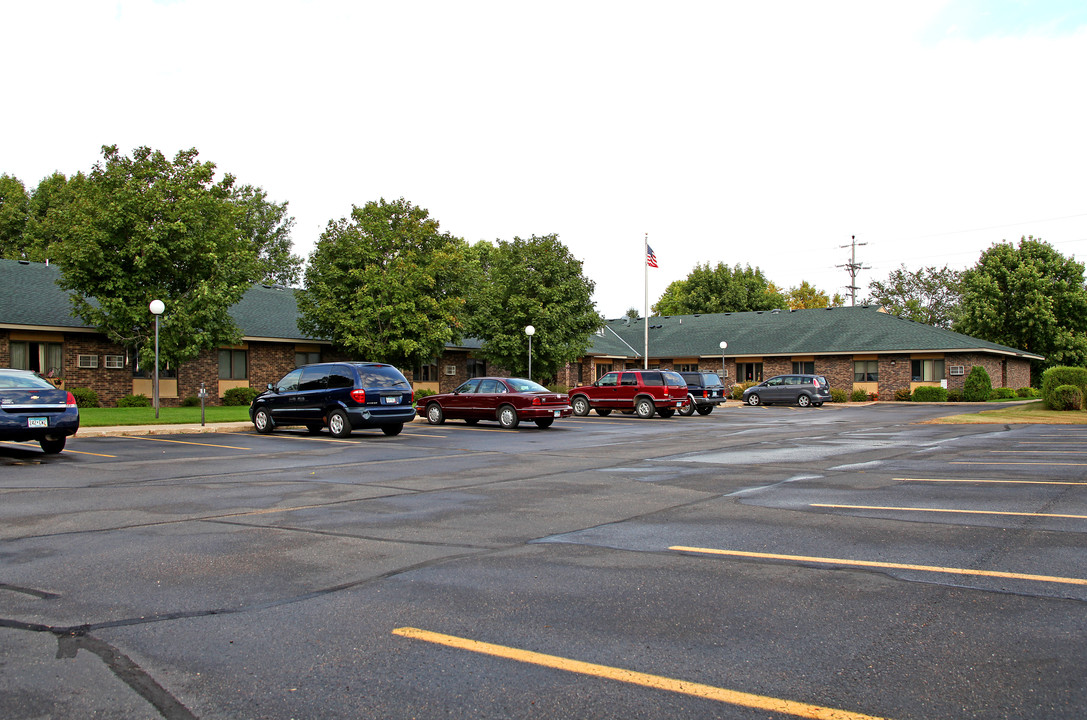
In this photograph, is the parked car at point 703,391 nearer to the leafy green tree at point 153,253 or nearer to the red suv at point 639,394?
the red suv at point 639,394

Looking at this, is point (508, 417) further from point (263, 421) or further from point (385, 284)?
point (385, 284)

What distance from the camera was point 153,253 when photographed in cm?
2686

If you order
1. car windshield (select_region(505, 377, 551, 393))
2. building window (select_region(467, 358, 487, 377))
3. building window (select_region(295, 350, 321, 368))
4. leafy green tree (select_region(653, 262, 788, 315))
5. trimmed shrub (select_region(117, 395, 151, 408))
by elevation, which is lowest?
trimmed shrub (select_region(117, 395, 151, 408))

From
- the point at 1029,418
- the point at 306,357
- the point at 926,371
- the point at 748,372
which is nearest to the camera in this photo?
the point at 1029,418

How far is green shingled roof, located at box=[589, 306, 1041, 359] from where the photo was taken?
1783 inches

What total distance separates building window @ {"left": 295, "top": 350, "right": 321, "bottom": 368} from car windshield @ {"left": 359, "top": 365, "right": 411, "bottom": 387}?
1748 centimetres

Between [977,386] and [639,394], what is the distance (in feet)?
76.5

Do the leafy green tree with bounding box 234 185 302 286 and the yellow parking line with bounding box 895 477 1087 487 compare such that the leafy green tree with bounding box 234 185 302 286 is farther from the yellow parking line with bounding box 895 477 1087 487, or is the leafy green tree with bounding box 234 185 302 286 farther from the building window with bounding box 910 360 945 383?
the yellow parking line with bounding box 895 477 1087 487

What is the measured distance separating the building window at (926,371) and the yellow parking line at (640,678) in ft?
151

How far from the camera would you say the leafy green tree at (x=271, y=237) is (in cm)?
6019

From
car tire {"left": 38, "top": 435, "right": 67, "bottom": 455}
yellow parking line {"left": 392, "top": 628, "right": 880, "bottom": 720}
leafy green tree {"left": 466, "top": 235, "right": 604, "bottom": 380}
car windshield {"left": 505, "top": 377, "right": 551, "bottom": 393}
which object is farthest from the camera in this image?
leafy green tree {"left": 466, "top": 235, "right": 604, "bottom": 380}

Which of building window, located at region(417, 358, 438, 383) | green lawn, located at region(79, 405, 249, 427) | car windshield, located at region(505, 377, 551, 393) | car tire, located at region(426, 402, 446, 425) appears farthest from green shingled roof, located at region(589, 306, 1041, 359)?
green lawn, located at region(79, 405, 249, 427)

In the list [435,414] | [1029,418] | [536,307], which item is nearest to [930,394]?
[1029,418]

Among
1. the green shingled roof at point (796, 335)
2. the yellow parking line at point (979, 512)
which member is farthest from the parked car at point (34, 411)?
the green shingled roof at point (796, 335)
